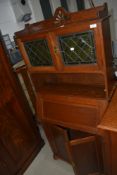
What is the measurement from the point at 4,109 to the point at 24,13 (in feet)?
7.20

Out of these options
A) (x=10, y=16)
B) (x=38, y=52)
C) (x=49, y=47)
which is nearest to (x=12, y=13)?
(x=10, y=16)

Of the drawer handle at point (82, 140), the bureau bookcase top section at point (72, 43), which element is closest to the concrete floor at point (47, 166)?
the drawer handle at point (82, 140)

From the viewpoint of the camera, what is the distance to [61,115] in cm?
132

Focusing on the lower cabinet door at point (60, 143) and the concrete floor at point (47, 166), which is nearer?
the lower cabinet door at point (60, 143)

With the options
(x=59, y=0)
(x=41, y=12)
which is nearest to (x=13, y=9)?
(x=41, y=12)

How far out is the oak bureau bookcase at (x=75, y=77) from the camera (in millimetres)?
972

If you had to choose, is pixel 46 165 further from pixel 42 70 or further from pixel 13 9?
pixel 13 9

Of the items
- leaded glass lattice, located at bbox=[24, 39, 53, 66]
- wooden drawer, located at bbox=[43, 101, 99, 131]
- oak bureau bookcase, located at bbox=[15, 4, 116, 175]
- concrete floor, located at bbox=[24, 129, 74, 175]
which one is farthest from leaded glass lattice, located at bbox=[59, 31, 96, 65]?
concrete floor, located at bbox=[24, 129, 74, 175]

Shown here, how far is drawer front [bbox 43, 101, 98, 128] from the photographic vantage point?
1165 millimetres

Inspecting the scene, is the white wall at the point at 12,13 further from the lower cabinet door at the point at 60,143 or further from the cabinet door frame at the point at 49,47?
the lower cabinet door at the point at 60,143

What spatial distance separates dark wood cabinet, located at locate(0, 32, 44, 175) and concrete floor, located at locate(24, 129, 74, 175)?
7cm

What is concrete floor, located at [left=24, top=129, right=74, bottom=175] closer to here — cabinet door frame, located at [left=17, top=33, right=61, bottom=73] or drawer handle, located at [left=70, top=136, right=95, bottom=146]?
drawer handle, located at [left=70, top=136, right=95, bottom=146]

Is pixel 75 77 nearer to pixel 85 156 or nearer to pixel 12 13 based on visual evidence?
pixel 85 156

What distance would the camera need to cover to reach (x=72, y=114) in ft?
4.15
